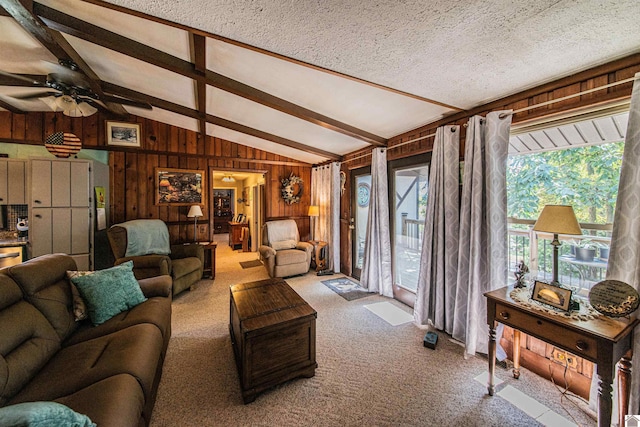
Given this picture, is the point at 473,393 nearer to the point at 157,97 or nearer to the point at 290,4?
the point at 290,4

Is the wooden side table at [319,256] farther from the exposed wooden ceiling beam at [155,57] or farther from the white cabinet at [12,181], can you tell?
the white cabinet at [12,181]

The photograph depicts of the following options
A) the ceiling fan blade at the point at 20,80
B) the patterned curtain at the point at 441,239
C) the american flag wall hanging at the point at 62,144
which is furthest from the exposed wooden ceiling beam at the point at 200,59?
the patterned curtain at the point at 441,239

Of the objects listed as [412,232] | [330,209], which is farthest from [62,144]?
[412,232]

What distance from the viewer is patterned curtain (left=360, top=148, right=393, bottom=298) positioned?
348 cm

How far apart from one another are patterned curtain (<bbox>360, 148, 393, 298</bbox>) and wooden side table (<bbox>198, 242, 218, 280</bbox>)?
9.08ft

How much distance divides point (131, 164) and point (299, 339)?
170 inches

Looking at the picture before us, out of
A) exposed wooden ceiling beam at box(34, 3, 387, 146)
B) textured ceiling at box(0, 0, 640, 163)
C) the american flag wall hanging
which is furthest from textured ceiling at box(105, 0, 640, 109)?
the american flag wall hanging

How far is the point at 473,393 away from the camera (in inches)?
68.1

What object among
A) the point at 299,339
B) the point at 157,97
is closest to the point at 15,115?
the point at 157,97

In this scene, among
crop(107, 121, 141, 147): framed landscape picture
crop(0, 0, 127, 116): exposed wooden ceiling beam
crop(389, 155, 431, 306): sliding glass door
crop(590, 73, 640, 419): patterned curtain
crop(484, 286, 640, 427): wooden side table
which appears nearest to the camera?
crop(484, 286, 640, 427): wooden side table

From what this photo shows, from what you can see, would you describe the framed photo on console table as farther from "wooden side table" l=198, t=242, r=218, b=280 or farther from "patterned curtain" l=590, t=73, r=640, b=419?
"wooden side table" l=198, t=242, r=218, b=280

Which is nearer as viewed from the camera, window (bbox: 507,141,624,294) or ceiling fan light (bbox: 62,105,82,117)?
window (bbox: 507,141,624,294)

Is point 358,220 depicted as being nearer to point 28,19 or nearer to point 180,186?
point 180,186

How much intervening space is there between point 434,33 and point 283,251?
3744 millimetres
